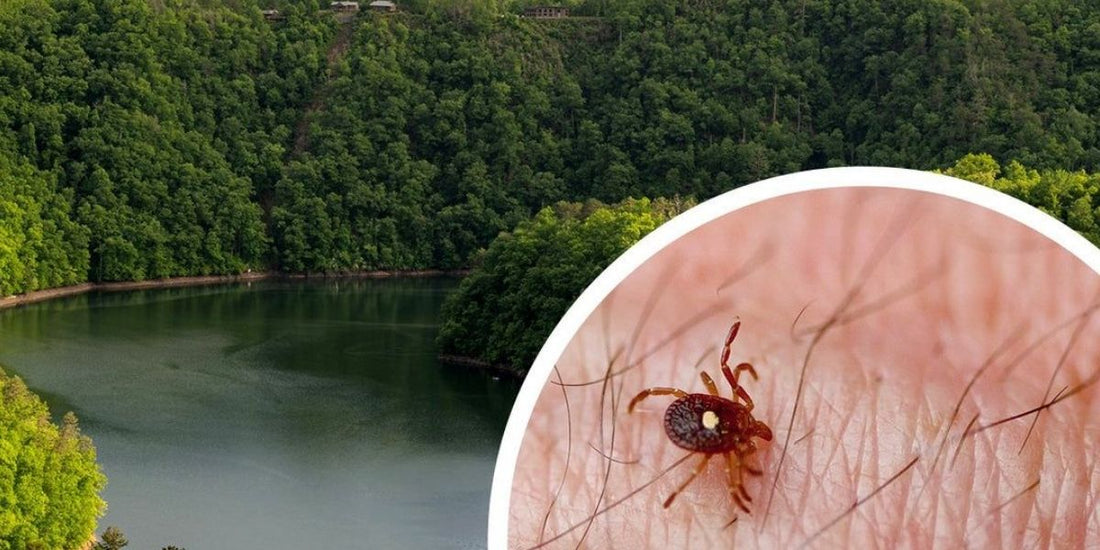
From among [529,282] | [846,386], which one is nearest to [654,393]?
[846,386]

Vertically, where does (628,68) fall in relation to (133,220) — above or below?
above

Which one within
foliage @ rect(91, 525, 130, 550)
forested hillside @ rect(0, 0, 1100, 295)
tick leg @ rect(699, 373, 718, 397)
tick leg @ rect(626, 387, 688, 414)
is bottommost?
foliage @ rect(91, 525, 130, 550)

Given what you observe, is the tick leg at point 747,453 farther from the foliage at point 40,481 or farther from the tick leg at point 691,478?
the foliage at point 40,481

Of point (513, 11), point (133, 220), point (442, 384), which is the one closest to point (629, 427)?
point (442, 384)

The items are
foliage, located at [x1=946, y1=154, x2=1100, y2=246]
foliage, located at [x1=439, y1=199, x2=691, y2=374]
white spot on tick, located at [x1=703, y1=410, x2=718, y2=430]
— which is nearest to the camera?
white spot on tick, located at [x1=703, y1=410, x2=718, y2=430]

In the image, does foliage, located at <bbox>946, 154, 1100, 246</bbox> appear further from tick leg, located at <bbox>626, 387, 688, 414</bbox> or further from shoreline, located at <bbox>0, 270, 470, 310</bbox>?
shoreline, located at <bbox>0, 270, 470, 310</bbox>

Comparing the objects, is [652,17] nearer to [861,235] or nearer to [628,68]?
[628,68]

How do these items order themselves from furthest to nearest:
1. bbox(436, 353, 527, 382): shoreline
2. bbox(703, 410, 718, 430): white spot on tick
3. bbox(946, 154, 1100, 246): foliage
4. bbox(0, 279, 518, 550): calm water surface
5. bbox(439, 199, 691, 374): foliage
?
bbox(436, 353, 527, 382): shoreline < bbox(439, 199, 691, 374): foliage < bbox(946, 154, 1100, 246): foliage < bbox(0, 279, 518, 550): calm water surface < bbox(703, 410, 718, 430): white spot on tick

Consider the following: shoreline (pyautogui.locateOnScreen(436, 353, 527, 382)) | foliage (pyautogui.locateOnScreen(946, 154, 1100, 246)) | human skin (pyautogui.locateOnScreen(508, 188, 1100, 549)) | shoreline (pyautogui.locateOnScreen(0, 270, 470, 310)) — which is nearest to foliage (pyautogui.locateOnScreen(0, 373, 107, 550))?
shoreline (pyautogui.locateOnScreen(436, 353, 527, 382))
